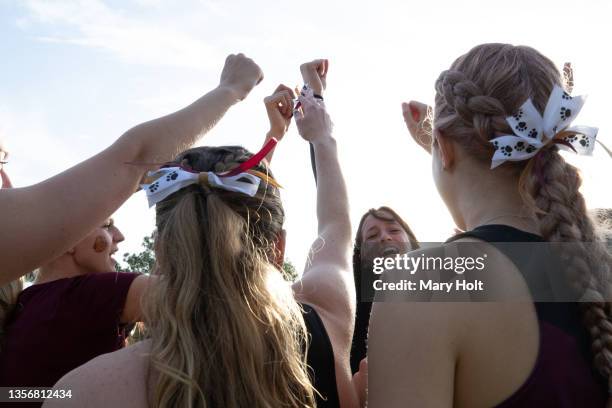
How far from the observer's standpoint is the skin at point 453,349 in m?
1.70

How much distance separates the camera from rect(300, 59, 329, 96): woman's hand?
126 inches

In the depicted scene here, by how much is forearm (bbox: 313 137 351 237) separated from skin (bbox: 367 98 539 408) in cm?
73

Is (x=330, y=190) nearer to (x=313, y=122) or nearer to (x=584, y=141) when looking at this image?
(x=313, y=122)

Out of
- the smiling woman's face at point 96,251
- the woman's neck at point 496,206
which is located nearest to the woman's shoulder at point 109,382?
the woman's neck at point 496,206

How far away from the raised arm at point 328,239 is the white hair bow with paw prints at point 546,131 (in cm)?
69

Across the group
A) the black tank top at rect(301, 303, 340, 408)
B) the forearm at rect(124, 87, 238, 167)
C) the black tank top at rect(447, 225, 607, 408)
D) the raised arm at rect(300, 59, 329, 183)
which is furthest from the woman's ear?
the raised arm at rect(300, 59, 329, 183)

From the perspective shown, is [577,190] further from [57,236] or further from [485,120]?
[57,236]

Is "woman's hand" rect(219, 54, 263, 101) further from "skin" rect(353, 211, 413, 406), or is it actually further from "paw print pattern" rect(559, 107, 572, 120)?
"skin" rect(353, 211, 413, 406)

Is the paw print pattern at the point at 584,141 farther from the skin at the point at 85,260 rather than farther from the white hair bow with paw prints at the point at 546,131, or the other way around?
the skin at the point at 85,260

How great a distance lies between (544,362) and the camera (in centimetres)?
169

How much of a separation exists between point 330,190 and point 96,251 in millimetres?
1915

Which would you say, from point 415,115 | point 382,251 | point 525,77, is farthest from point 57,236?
point 382,251

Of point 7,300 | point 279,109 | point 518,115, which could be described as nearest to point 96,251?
point 7,300

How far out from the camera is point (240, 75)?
8.50 ft
